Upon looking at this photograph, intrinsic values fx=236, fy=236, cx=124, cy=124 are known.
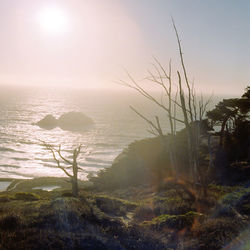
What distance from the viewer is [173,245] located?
6.75 m

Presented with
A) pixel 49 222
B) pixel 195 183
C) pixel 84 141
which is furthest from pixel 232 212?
pixel 84 141

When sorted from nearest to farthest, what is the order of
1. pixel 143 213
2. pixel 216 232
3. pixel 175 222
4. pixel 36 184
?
pixel 216 232 → pixel 175 222 → pixel 143 213 → pixel 36 184

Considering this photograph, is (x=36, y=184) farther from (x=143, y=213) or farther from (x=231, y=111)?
(x=143, y=213)

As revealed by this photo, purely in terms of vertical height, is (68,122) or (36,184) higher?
(68,122)

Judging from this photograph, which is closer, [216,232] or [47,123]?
[216,232]

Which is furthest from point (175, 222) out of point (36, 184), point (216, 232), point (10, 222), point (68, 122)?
point (68, 122)

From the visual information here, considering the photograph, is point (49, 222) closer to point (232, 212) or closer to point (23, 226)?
point (23, 226)

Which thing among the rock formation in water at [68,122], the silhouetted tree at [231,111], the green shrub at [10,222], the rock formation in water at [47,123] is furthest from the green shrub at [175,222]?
the rock formation in water at [47,123]

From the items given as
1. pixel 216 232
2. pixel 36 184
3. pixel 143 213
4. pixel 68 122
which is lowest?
pixel 36 184

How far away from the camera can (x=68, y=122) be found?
125625mm

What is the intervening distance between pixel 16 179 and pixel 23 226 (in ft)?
141

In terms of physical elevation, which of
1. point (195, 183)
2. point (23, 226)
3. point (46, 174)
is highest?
point (195, 183)

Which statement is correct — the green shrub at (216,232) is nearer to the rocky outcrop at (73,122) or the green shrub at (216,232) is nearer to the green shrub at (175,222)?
the green shrub at (175,222)

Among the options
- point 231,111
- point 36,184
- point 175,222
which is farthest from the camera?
point 36,184
